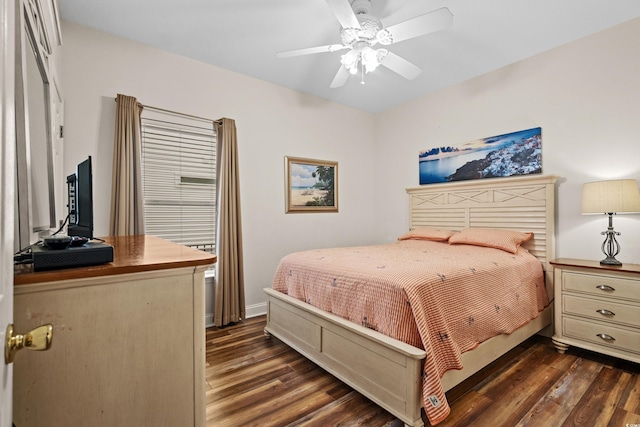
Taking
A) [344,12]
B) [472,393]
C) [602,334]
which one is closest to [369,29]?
[344,12]

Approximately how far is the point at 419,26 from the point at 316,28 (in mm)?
958

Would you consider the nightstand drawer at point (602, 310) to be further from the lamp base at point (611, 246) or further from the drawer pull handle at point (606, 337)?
the lamp base at point (611, 246)

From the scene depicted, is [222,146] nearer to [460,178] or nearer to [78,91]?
[78,91]

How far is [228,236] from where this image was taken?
3.22 meters

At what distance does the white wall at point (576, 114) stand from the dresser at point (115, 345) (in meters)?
3.33

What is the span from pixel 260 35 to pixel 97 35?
4.60 feet

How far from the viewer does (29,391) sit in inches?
30.5

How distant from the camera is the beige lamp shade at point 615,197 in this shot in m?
2.31

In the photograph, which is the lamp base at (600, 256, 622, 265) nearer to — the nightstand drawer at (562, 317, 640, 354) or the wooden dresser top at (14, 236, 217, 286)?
the nightstand drawer at (562, 317, 640, 354)

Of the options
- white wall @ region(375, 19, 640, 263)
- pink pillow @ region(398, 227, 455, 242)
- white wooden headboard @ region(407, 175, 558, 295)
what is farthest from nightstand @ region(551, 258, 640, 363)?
pink pillow @ region(398, 227, 455, 242)

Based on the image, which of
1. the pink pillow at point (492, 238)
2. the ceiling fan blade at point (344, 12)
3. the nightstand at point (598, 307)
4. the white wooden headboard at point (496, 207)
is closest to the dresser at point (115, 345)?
the ceiling fan blade at point (344, 12)

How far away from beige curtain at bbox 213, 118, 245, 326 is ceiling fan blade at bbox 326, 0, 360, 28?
1.72 metres

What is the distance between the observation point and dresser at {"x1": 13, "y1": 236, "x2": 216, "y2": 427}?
785 mm

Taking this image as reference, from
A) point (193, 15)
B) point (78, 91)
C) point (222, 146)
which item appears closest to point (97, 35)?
point (78, 91)
